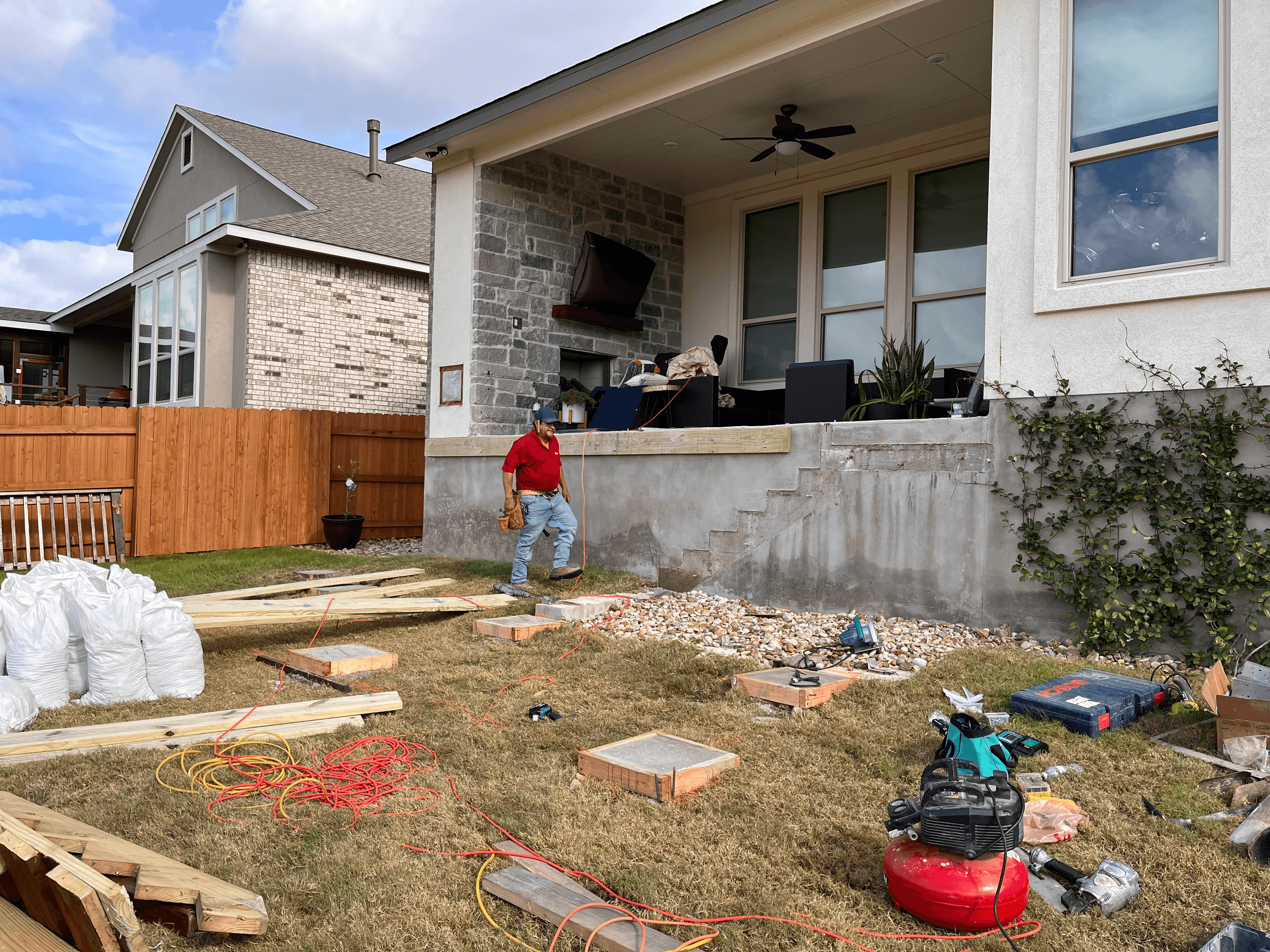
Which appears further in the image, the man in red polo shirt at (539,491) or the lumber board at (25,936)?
the man in red polo shirt at (539,491)

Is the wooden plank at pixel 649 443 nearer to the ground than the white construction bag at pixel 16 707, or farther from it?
farther from it

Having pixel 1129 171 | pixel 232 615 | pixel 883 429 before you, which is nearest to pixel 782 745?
pixel 883 429

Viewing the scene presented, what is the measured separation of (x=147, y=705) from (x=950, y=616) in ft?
18.0

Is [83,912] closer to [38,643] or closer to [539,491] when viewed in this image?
[38,643]

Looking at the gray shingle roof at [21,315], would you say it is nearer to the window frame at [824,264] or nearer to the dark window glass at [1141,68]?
the window frame at [824,264]

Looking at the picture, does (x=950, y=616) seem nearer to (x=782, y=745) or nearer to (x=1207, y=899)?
(x=782, y=745)

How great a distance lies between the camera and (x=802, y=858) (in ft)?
10.2

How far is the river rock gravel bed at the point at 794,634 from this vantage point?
5.89 meters

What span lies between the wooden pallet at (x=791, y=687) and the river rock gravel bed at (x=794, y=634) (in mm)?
352

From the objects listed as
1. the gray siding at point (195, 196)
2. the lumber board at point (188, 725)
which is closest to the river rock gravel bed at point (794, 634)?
the lumber board at point (188, 725)

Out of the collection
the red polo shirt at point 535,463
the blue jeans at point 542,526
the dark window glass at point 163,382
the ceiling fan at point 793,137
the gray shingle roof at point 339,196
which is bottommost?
the blue jeans at point 542,526

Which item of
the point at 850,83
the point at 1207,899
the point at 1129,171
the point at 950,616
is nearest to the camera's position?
the point at 1207,899

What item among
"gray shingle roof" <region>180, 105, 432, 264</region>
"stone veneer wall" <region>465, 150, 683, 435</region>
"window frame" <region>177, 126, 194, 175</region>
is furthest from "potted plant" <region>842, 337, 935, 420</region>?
"window frame" <region>177, 126, 194, 175</region>

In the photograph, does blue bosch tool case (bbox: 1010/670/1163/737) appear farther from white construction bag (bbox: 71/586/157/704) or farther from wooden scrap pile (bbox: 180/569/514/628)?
white construction bag (bbox: 71/586/157/704)
